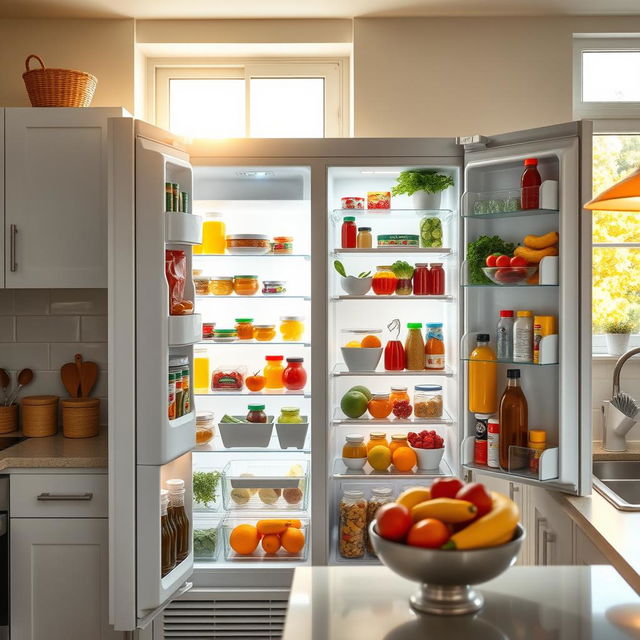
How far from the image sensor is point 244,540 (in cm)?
279

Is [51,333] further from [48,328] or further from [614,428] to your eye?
[614,428]

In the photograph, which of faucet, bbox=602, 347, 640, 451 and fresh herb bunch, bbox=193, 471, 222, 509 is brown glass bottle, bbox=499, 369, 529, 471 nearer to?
faucet, bbox=602, 347, 640, 451

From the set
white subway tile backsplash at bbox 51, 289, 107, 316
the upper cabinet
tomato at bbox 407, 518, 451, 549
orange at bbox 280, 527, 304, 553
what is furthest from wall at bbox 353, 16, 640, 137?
tomato at bbox 407, 518, 451, 549

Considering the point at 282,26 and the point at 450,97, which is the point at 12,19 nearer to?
the point at 282,26

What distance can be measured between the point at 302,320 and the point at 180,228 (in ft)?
2.44

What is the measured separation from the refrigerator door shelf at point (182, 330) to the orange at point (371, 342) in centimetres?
69

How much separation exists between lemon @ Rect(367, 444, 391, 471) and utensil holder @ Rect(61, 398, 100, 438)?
1.13 m

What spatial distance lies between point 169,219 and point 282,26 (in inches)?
46.7

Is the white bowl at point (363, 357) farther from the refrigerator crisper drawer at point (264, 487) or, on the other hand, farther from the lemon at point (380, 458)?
the refrigerator crisper drawer at point (264, 487)

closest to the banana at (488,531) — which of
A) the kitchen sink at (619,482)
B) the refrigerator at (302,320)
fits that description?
the kitchen sink at (619,482)

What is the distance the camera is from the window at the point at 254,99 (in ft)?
10.4

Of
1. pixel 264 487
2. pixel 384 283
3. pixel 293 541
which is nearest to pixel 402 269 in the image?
pixel 384 283

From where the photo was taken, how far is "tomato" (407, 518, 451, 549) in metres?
1.04

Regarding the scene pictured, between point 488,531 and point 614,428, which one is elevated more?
point 488,531
